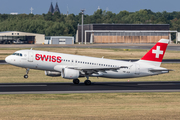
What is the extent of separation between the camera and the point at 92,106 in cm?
2870

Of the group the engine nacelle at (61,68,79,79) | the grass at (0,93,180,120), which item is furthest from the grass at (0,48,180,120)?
the engine nacelle at (61,68,79,79)

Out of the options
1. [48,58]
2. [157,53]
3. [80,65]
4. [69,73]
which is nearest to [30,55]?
[48,58]

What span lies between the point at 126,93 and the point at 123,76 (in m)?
9.46

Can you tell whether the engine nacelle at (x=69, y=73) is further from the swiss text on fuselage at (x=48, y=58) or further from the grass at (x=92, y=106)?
the grass at (x=92, y=106)

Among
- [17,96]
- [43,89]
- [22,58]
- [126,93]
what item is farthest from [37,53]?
[126,93]

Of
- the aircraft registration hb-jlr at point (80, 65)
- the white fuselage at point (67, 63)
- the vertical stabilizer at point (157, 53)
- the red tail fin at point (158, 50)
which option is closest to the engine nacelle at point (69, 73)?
the aircraft registration hb-jlr at point (80, 65)

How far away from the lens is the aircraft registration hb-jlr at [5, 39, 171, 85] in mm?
42562

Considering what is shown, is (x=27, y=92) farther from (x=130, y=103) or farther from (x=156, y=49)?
(x=156, y=49)

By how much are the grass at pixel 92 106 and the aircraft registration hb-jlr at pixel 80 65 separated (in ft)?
26.4

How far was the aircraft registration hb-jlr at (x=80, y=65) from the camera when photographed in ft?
140

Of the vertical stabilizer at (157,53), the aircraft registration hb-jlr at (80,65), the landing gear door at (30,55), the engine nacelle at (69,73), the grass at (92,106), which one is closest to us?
the grass at (92,106)

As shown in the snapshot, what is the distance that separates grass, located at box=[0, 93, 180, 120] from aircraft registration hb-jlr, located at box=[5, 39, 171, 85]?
8.04 m

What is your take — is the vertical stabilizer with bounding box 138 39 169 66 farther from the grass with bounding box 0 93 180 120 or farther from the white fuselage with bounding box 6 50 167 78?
the grass with bounding box 0 93 180 120

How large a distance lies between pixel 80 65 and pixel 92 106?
50.8ft
